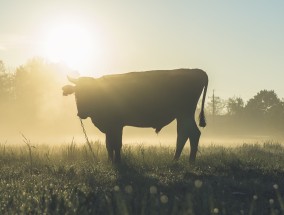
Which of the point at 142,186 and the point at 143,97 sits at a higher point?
the point at 143,97

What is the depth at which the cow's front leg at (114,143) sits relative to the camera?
12.1m

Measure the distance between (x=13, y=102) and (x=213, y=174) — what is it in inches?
2781

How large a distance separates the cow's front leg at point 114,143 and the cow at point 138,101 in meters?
0.05

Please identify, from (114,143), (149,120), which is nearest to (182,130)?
(149,120)

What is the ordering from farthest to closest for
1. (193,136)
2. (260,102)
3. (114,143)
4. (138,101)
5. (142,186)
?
(260,102), (193,136), (138,101), (114,143), (142,186)

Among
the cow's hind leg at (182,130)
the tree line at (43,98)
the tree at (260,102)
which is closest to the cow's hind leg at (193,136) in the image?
the cow's hind leg at (182,130)

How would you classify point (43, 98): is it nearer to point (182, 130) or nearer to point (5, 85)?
point (5, 85)

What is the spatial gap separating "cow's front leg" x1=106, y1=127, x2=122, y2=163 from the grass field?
0.24 m

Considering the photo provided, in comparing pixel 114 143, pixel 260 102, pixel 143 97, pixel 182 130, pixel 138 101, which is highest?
pixel 143 97

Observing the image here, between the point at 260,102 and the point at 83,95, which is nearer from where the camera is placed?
the point at 83,95

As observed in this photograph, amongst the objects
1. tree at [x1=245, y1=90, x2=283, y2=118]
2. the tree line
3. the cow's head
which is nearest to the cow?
the cow's head

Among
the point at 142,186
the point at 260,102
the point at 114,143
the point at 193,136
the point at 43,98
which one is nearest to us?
the point at 142,186

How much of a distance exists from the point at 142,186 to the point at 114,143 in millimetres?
4225

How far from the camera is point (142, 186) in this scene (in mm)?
8133
